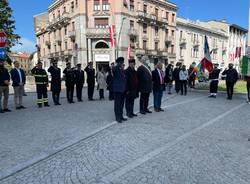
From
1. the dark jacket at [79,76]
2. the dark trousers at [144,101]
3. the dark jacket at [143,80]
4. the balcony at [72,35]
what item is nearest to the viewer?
the dark jacket at [143,80]

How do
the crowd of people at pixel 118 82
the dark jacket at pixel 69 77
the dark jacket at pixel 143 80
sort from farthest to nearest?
the dark jacket at pixel 69 77 → the dark jacket at pixel 143 80 → the crowd of people at pixel 118 82

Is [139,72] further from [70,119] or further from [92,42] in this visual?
[92,42]

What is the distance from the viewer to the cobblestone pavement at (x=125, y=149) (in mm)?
4363

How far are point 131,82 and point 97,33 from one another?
36.6 meters

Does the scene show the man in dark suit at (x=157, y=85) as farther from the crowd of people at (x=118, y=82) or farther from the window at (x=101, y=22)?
the window at (x=101, y=22)

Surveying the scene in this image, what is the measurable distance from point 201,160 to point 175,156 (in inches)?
19.4

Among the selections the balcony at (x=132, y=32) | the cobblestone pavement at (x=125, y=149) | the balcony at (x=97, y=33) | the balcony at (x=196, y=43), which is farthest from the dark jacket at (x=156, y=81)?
the balcony at (x=196, y=43)

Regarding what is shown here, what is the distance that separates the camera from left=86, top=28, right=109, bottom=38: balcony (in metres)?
43.8

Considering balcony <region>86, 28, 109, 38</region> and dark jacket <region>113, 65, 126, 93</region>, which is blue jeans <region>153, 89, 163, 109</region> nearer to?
dark jacket <region>113, 65, 126, 93</region>

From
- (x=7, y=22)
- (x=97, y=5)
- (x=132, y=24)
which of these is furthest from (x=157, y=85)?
(x=132, y=24)

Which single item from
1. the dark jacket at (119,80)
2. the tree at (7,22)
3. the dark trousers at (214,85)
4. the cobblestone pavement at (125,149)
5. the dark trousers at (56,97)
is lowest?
the cobblestone pavement at (125,149)

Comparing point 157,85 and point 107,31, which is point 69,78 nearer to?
point 157,85

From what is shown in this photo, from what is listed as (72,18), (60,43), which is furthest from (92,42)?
(60,43)

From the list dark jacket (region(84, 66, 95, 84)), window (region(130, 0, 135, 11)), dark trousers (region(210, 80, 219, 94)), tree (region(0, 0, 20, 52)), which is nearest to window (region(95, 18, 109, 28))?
window (region(130, 0, 135, 11))
